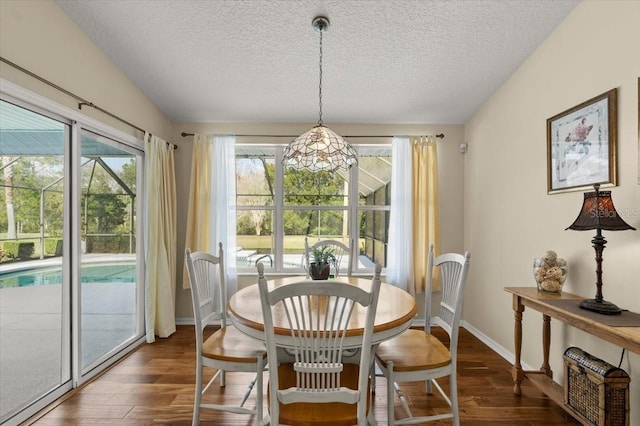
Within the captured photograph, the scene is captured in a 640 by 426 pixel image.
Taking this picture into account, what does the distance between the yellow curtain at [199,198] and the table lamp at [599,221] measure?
3344 millimetres

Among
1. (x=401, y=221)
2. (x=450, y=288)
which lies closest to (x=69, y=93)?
(x=450, y=288)

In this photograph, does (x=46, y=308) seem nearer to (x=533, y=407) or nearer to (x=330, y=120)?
(x=330, y=120)

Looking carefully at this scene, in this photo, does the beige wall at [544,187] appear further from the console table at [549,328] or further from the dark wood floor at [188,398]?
the dark wood floor at [188,398]

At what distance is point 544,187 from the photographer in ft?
7.66

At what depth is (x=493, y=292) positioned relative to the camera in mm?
3025

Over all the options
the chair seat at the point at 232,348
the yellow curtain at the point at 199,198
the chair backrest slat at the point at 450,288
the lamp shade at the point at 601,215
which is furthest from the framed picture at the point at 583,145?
the yellow curtain at the point at 199,198

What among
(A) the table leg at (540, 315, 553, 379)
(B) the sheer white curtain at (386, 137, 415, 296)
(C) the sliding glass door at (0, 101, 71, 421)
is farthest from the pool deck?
(A) the table leg at (540, 315, 553, 379)

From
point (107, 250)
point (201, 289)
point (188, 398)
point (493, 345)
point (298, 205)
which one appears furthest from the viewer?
point (298, 205)

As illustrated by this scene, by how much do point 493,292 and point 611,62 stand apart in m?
2.09

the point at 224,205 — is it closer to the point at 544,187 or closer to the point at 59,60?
the point at 59,60

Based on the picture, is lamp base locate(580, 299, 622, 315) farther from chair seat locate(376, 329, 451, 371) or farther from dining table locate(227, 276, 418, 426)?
dining table locate(227, 276, 418, 426)

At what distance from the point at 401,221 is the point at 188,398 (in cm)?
266

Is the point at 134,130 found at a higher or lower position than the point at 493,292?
higher

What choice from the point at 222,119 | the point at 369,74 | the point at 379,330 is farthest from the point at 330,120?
the point at 379,330
